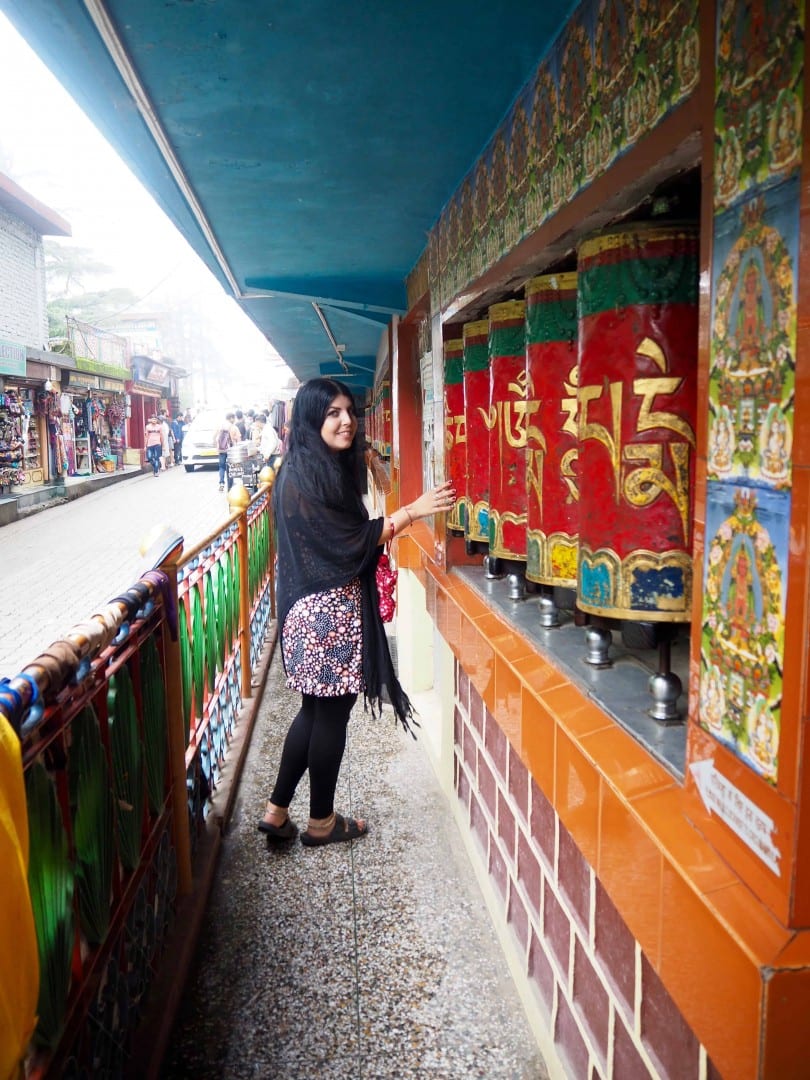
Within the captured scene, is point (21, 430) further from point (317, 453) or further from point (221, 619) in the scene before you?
point (317, 453)

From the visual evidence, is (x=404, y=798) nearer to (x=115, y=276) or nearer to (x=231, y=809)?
(x=231, y=809)

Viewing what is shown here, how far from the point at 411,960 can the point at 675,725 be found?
152cm

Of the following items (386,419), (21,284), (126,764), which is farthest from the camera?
(21,284)

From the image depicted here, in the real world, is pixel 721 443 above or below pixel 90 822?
above

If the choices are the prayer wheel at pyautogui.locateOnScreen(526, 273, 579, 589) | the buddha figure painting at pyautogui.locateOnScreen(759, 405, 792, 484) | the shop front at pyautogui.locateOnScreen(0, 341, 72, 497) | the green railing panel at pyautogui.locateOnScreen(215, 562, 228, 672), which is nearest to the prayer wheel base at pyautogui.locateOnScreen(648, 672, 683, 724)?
the prayer wheel at pyautogui.locateOnScreen(526, 273, 579, 589)

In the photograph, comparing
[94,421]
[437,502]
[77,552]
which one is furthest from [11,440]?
[437,502]

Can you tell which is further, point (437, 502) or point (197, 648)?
point (197, 648)

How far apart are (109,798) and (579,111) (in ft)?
5.93

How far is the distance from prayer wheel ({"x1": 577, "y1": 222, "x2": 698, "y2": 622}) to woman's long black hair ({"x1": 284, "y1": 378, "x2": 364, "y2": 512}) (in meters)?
1.41

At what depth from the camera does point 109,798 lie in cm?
180

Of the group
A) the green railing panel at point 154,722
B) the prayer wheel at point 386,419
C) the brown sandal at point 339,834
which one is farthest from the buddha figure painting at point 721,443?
the prayer wheel at point 386,419

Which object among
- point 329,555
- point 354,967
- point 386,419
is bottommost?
point 354,967

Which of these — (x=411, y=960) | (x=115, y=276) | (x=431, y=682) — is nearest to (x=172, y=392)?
(x=431, y=682)

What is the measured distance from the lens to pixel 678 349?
1408 millimetres
